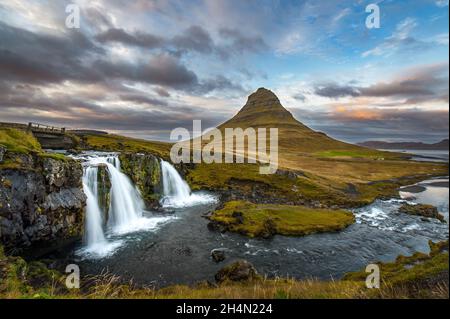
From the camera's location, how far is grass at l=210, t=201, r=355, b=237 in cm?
3597

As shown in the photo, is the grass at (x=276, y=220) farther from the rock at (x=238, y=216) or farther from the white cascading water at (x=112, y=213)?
the white cascading water at (x=112, y=213)

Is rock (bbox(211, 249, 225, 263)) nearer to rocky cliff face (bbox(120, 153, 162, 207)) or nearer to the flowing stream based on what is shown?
the flowing stream

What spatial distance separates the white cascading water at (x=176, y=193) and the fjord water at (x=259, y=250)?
30.0 ft

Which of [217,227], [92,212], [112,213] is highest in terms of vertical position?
[92,212]

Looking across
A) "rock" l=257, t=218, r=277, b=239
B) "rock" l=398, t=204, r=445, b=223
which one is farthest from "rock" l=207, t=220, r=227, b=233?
"rock" l=398, t=204, r=445, b=223

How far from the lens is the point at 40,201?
25281 mm

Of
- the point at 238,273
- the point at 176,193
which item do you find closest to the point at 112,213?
the point at 176,193

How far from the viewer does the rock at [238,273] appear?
20844mm

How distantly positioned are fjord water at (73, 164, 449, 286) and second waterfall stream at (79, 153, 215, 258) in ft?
7.00

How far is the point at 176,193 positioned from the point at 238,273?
131 feet

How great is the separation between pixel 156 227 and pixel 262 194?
33511 millimetres

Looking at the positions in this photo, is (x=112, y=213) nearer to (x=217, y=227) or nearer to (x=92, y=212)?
(x=92, y=212)
